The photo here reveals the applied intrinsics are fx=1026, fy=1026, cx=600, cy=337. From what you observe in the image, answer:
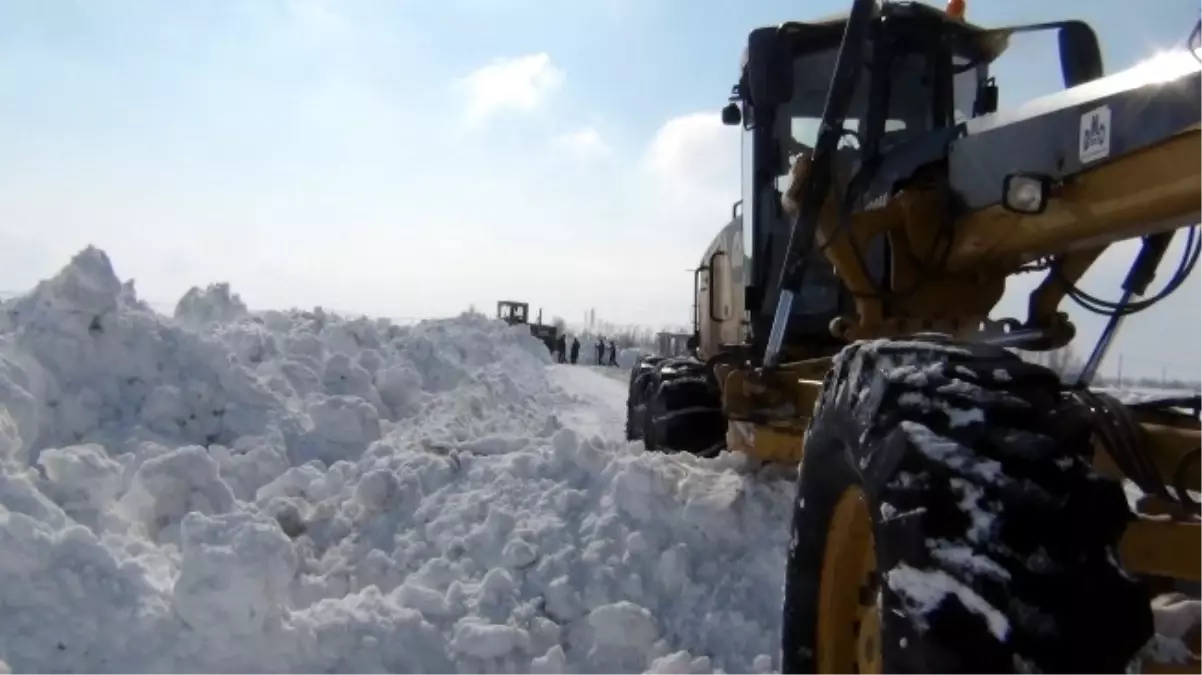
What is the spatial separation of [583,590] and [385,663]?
88 cm

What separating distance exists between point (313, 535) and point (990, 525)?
3.71 m

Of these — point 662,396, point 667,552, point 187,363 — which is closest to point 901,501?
point 667,552

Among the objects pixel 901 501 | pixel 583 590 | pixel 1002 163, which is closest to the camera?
pixel 901 501

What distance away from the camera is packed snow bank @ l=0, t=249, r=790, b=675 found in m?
3.66

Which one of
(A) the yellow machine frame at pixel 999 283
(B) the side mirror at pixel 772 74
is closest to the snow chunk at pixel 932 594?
(A) the yellow machine frame at pixel 999 283

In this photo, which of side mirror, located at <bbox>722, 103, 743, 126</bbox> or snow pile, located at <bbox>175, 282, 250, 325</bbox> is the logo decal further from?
snow pile, located at <bbox>175, 282, 250, 325</bbox>

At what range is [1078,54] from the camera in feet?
14.0

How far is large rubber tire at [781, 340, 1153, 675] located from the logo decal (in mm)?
582

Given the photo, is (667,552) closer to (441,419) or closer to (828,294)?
(828,294)

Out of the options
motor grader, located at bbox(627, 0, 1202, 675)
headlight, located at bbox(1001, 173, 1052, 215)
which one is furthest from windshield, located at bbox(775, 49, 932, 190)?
headlight, located at bbox(1001, 173, 1052, 215)

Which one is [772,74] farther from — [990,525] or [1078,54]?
[990,525]

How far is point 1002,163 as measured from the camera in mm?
3041

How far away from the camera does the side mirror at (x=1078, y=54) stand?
4.23 metres

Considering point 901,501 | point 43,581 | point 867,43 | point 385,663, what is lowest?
point 385,663
